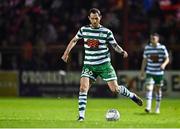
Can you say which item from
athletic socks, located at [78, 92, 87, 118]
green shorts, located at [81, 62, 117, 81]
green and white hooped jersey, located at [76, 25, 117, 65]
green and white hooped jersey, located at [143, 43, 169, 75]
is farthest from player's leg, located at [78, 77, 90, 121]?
green and white hooped jersey, located at [143, 43, 169, 75]

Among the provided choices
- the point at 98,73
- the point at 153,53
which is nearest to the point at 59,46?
the point at 153,53

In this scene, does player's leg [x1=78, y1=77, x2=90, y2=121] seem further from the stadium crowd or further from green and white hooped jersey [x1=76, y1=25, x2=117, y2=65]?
the stadium crowd

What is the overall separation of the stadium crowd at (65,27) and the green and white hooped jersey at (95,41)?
14.8 m

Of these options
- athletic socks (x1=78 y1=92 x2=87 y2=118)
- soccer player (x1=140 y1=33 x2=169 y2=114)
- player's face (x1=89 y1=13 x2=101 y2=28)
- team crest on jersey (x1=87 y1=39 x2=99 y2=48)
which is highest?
player's face (x1=89 y1=13 x2=101 y2=28)

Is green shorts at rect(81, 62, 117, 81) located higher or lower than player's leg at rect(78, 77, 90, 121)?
higher

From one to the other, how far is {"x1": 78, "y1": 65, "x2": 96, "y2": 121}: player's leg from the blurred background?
14.7 m

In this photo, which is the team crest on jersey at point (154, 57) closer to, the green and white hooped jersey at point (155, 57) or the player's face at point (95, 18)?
the green and white hooped jersey at point (155, 57)

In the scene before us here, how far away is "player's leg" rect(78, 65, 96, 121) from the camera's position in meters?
17.2

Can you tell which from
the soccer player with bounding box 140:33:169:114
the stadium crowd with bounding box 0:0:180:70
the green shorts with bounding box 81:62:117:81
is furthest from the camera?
the stadium crowd with bounding box 0:0:180:70

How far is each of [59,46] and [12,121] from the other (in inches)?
628

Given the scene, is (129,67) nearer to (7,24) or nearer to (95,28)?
(7,24)

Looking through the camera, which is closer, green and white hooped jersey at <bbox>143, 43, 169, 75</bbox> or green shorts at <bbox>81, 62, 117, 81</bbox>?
green shorts at <bbox>81, 62, 117, 81</bbox>

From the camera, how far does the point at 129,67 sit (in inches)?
1302

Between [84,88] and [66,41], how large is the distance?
1627 centimetres
